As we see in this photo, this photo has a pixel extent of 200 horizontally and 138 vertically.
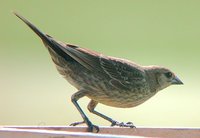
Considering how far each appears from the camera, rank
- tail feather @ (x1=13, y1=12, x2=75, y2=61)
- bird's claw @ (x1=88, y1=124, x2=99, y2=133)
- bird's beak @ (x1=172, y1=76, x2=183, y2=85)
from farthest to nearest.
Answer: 1. bird's beak @ (x1=172, y1=76, x2=183, y2=85)
2. tail feather @ (x1=13, y1=12, x2=75, y2=61)
3. bird's claw @ (x1=88, y1=124, x2=99, y2=133)

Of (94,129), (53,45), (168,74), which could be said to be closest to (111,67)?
(53,45)

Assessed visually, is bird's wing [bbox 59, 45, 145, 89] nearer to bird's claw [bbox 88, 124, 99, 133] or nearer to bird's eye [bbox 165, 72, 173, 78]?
bird's eye [bbox 165, 72, 173, 78]

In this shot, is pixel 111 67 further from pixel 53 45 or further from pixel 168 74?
pixel 168 74

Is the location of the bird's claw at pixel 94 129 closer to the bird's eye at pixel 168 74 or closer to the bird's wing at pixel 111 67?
the bird's wing at pixel 111 67

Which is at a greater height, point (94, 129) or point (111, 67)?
point (111, 67)

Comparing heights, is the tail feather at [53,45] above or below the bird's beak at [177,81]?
above

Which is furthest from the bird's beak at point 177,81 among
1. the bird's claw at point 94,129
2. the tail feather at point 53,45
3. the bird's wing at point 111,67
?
the bird's claw at point 94,129

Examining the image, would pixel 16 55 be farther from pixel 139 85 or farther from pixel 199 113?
pixel 139 85

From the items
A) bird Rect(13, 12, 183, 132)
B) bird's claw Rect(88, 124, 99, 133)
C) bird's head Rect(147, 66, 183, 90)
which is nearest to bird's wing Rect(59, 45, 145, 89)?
bird Rect(13, 12, 183, 132)
